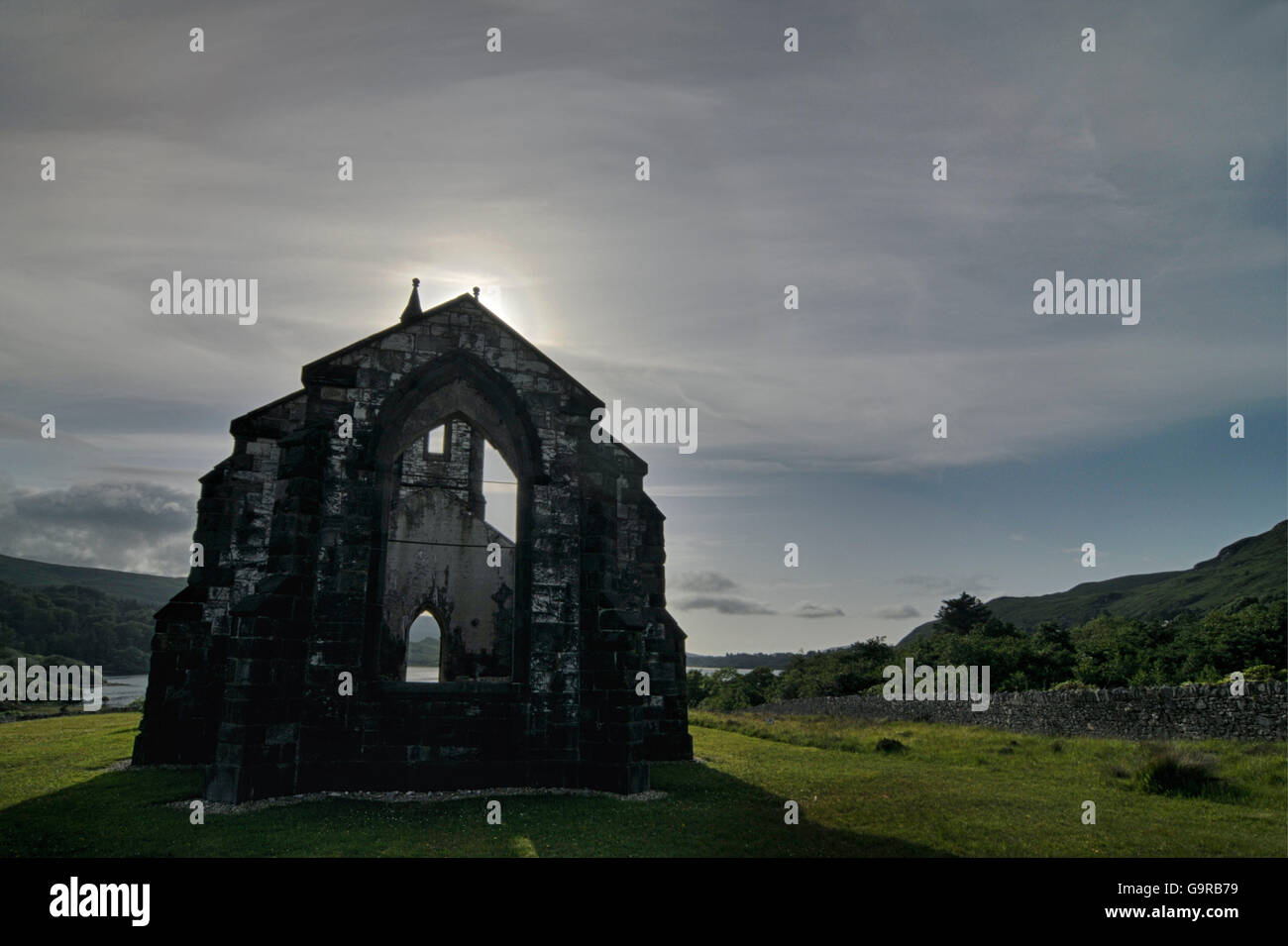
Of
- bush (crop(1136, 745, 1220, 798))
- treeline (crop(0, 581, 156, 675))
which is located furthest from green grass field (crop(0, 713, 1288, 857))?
treeline (crop(0, 581, 156, 675))

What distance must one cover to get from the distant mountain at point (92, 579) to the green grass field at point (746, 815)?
169 meters

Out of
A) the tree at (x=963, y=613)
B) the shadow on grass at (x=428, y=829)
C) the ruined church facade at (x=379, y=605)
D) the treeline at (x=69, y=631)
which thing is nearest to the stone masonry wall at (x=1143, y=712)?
the shadow on grass at (x=428, y=829)

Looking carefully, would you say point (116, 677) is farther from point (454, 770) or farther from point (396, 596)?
point (454, 770)

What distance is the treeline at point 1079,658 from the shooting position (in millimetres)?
25500

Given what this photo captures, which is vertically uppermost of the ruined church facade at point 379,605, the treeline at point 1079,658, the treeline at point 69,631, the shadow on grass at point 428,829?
the ruined church facade at point 379,605

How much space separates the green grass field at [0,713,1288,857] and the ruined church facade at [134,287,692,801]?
0.93m

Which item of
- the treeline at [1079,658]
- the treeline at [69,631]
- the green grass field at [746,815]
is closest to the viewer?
the green grass field at [746,815]

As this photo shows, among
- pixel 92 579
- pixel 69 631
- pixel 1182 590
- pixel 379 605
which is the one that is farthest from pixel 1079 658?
pixel 92 579

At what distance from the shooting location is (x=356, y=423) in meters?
12.7

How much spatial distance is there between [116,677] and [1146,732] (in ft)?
391

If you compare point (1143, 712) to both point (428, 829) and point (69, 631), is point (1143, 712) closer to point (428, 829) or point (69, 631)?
point (428, 829)

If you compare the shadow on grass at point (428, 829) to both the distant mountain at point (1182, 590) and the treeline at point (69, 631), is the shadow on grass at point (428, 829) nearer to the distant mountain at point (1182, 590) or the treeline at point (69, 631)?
the distant mountain at point (1182, 590)

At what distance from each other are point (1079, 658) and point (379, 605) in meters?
A: 30.7
